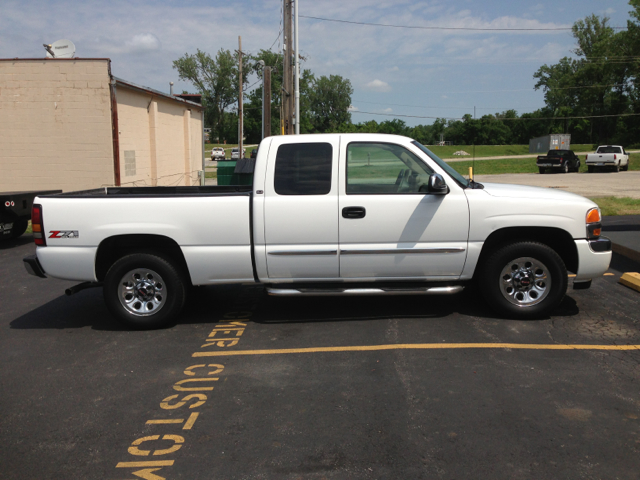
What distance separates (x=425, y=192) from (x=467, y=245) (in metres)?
0.70

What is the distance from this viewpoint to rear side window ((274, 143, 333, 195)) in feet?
19.2

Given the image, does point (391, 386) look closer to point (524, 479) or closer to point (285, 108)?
point (524, 479)

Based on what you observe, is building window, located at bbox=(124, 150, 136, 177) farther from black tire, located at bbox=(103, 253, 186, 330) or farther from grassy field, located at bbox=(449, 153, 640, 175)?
grassy field, located at bbox=(449, 153, 640, 175)

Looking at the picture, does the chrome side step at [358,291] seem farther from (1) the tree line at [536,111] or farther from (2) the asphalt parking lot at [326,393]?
(1) the tree line at [536,111]

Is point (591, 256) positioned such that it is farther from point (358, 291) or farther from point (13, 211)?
point (13, 211)

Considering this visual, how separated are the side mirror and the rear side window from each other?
1023mm

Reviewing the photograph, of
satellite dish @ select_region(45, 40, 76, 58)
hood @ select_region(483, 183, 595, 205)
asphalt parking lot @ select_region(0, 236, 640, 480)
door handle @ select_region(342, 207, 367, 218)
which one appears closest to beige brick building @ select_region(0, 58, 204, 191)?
satellite dish @ select_region(45, 40, 76, 58)

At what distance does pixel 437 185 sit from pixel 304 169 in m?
1.36

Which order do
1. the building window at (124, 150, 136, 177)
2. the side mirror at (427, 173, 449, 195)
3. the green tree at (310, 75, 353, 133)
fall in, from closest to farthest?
the side mirror at (427, 173, 449, 195), the building window at (124, 150, 136, 177), the green tree at (310, 75, 353, 133)

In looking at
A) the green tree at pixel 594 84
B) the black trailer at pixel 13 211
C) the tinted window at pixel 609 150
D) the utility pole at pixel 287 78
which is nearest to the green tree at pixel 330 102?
the green tree at pixel 594 84

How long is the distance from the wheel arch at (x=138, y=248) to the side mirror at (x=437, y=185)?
2.64m

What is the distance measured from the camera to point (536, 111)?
10056 centimetres

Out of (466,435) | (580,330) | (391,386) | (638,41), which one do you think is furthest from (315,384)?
(638,41)

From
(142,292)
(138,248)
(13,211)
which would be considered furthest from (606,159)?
(142,292)
